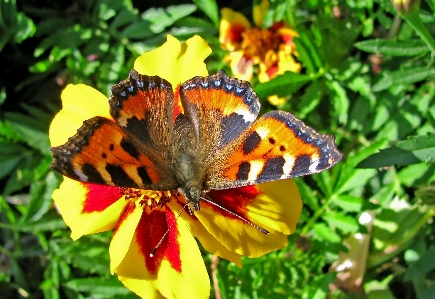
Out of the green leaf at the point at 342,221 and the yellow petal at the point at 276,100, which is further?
the yellow petal at the point at 276,100

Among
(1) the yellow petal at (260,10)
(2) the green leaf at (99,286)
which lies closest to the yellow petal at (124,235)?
(2) the green leaf at (99,286)

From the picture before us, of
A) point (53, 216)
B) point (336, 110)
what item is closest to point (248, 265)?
point (336, 110)

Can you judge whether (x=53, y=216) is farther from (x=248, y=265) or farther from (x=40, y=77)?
(x=248, y=265)

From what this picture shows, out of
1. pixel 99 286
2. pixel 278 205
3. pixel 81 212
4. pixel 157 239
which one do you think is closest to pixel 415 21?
pixel 278 205

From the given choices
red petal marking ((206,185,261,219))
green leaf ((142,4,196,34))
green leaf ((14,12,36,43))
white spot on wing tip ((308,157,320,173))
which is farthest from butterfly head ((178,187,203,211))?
green leaf ((14,12,36,43))

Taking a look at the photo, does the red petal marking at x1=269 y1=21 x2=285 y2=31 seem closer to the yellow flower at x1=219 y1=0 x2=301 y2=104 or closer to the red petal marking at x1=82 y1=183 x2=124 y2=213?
the yellow flower at x1=219 y1=0 x2=301 y2=104

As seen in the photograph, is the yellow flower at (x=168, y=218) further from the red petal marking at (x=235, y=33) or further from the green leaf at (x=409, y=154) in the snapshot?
the red petal marking at (x=235, y=33)
